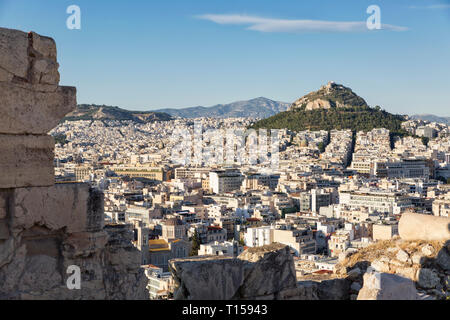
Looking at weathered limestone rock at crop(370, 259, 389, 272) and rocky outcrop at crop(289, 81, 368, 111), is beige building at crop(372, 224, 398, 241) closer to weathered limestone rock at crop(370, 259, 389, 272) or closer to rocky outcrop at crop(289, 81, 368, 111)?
weathered limestone rock at crop(370, 259, 389, 272)

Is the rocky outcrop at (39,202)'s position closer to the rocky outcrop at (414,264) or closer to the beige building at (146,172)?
the rocky outcrop at (414,264)

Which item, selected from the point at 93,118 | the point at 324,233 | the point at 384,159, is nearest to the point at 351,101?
the point at 384,159

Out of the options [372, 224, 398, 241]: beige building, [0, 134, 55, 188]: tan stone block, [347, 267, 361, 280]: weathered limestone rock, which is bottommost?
[372, 224, 398, 241]: beige building

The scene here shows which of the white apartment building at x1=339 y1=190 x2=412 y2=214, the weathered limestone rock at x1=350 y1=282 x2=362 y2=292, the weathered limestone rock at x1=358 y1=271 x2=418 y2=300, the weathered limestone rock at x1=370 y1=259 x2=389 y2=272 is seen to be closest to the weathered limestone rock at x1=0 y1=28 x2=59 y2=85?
the weathered limestone rock at x1=358 y1=271 x2=418 y2=300

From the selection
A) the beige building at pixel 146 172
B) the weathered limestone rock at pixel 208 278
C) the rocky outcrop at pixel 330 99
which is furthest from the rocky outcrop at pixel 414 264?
the rocky outcrop at pixel 330 99

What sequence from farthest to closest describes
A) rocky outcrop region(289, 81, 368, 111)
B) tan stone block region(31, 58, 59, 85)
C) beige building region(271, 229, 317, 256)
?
rocky outcrop region(289, 81, 368, 111) < beige building region(271, 229, 317, 256) < tan stone block region(31, 58, 59, 85)

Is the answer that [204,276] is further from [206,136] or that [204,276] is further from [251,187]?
[206,136]
